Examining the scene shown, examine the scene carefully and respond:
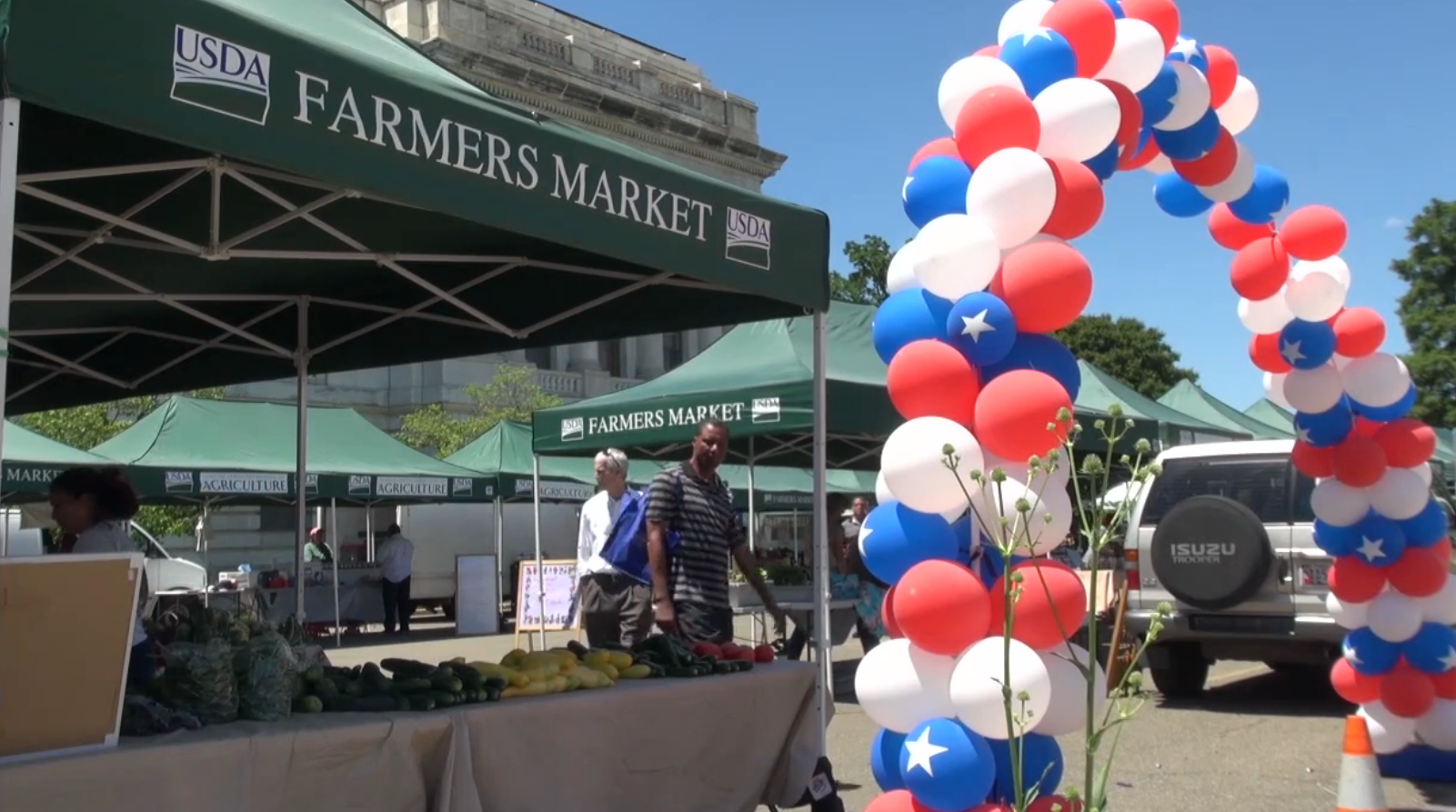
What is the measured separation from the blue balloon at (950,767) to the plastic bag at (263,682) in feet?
7.07

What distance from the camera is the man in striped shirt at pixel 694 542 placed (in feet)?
21.7

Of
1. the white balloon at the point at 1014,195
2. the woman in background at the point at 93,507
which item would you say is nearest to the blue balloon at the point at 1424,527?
the white balloon at the point at 1014,195

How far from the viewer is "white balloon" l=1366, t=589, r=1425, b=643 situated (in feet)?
22.2

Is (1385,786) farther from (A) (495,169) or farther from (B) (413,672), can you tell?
(A) (495,169)

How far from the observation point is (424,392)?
40344 millimetres

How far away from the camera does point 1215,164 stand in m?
6.40

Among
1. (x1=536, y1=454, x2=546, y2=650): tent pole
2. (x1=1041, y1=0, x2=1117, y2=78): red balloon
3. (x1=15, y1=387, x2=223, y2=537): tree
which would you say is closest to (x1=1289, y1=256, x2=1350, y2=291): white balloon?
(x1=1041, y1=0, x2=1117, y2=78): red balloon

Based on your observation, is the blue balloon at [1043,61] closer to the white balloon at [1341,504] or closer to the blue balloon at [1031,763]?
the blue balloon at [1031,763]

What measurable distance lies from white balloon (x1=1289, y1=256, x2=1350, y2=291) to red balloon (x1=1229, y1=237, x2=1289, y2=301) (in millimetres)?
85

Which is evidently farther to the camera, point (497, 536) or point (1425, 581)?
point (497, 536)

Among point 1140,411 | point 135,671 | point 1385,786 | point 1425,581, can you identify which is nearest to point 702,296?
point 135,671

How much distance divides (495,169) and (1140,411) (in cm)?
1349

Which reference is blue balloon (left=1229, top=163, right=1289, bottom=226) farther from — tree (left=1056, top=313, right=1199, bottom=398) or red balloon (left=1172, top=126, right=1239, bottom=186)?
tree (left=1056, top=313, right=1199, bottom=398)

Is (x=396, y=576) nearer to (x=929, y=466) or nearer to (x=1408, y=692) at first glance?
(x=1408, y=692)
